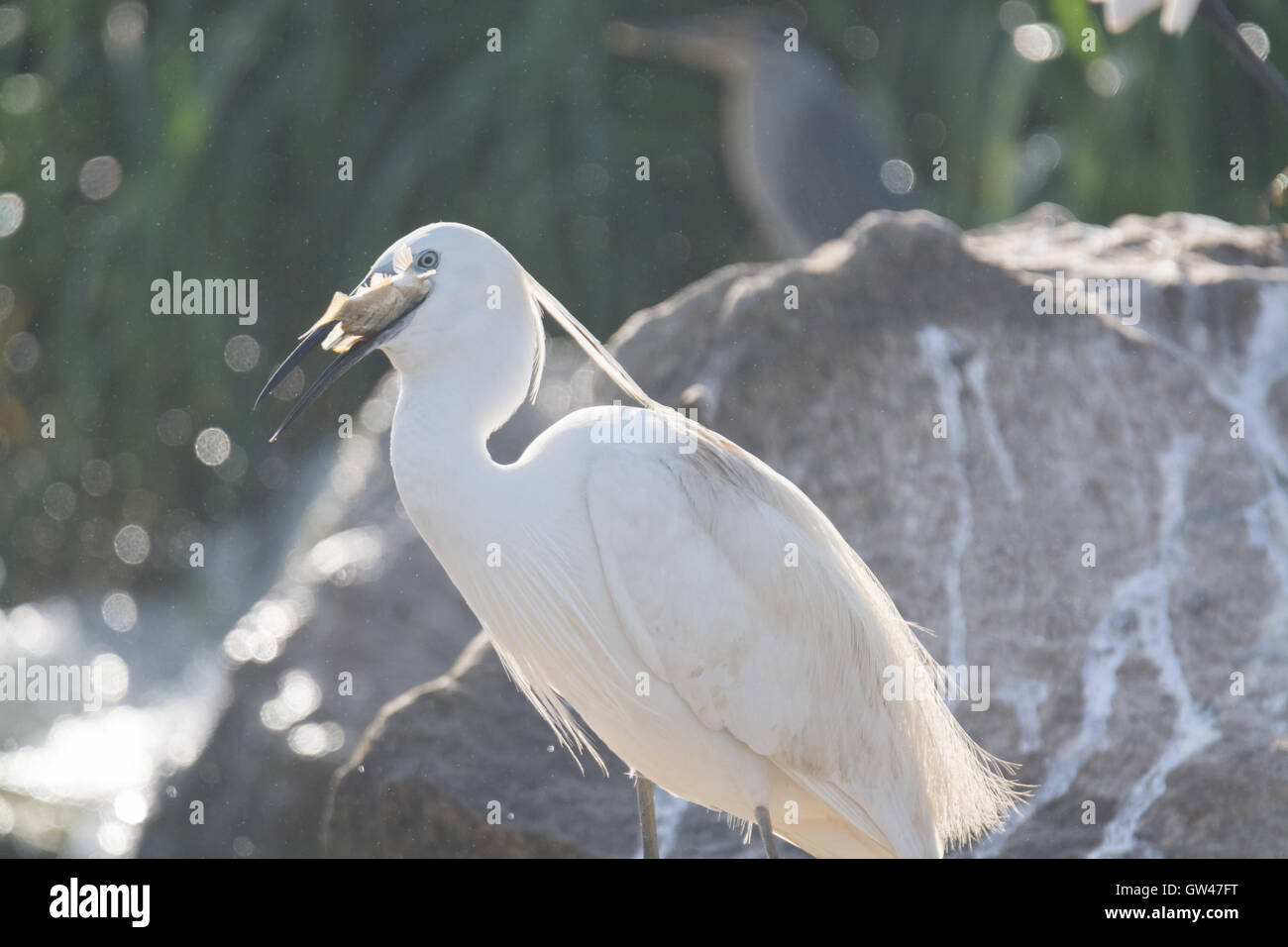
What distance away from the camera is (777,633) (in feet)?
6.48

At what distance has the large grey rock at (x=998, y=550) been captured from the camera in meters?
2.37

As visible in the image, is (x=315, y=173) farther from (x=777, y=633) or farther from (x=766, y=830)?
(x=766, y=830)

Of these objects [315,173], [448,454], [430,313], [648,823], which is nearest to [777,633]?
[648,823]

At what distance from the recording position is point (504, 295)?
1.85m

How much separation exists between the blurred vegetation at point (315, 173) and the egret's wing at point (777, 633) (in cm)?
355

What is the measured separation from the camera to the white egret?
182cm

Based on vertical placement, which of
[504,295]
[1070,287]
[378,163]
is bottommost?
[504,295]

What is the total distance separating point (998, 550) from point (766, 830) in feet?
2.60

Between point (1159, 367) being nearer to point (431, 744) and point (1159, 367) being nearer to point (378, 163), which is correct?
point (431, 744)

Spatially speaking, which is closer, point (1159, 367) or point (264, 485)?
point (1159, 367)

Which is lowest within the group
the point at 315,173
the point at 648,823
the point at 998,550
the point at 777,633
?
the point at 648,823

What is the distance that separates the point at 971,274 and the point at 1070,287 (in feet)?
0.63

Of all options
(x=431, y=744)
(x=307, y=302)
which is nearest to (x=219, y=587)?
(x=307, y=302)
